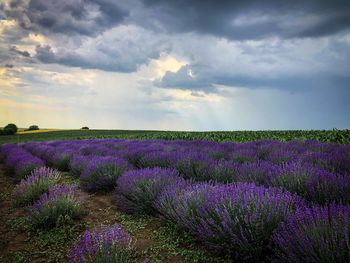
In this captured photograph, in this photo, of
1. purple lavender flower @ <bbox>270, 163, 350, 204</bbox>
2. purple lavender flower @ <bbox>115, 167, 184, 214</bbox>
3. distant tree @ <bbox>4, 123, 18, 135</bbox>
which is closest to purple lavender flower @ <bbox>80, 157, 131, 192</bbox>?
purple lavender flower @ <bbox>115, 167, 184, 214</bbox>

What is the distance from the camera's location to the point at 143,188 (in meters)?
4.31

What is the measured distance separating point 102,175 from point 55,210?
5.75 ft

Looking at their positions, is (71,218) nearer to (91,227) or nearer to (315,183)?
(91,227)

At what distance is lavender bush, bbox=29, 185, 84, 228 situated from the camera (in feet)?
13.4

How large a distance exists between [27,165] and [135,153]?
287cm

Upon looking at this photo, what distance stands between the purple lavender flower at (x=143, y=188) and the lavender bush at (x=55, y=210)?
66cm

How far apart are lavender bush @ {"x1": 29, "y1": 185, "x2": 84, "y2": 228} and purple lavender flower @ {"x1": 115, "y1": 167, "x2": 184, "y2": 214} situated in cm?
66

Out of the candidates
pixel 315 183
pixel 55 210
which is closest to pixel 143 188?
pixel 55 210

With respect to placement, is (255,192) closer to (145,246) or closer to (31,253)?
(145,246)

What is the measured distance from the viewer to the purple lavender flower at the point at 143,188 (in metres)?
4.13

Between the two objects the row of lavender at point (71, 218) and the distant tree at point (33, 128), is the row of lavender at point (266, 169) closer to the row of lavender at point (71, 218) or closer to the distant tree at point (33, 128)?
the row of lavender at point (71, 218)

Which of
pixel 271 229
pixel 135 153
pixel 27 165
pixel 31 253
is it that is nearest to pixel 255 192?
pixel 271 229

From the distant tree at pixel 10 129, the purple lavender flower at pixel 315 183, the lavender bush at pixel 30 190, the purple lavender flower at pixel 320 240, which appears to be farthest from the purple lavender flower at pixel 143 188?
the distant tree at pixel 10 129

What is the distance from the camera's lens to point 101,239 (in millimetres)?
2508
